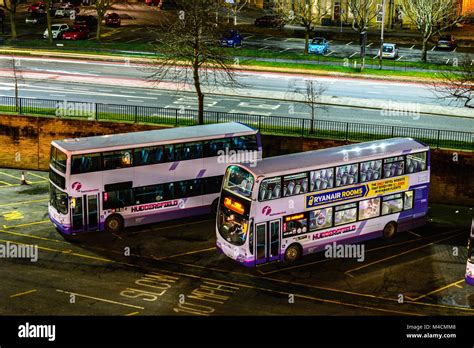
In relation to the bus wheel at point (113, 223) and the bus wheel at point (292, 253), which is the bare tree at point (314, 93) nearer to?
the bus wheel at point (113, 223)

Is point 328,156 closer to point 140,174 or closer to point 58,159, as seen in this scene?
point 140,174

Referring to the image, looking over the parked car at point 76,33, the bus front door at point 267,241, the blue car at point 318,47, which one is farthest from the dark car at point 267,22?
the bus front door at point 267,241

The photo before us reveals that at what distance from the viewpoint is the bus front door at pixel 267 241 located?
28812mm

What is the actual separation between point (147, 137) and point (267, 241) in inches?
303

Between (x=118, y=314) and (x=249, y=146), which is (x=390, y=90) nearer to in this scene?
(x=249, y=146)

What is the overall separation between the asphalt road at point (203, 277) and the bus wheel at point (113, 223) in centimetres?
35

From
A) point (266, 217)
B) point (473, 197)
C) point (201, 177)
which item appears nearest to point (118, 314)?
point (266, 217)

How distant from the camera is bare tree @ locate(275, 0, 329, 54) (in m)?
71.2

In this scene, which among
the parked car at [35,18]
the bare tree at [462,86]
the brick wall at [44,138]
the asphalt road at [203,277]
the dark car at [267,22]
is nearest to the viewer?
the asphalt road at [203,277]

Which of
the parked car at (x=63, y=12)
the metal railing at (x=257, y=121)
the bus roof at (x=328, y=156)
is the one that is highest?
the parked car at (x=63, y=12)

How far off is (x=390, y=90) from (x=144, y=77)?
1753 cm

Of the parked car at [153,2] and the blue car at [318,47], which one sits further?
the parked car at [153,2]

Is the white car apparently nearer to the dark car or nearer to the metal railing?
the dark car

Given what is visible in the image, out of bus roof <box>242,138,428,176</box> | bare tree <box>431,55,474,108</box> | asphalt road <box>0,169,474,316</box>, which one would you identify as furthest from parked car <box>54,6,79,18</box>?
bus roof <box>242,138,428,176</box>
